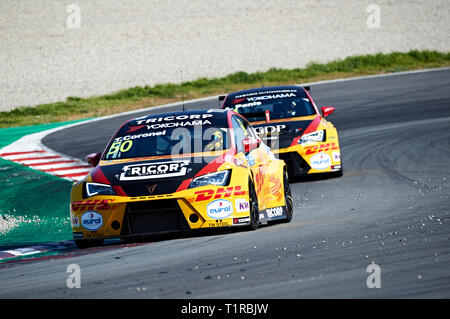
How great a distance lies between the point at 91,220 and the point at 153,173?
66 cm

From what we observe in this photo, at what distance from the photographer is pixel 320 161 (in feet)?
39.5

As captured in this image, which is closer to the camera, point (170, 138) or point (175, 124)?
point (170, 138)

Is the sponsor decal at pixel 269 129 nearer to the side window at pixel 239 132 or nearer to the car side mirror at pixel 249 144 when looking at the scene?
the side window at pixel 239 132

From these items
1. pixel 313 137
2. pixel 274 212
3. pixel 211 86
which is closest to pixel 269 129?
pixel 313 137

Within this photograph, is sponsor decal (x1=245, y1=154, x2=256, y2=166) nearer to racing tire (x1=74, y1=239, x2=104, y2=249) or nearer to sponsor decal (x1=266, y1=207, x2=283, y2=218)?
sponsor decal (x1=266, y1=207, x2=283, y2=218)

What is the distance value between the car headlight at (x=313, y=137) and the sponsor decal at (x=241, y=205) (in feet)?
15.5

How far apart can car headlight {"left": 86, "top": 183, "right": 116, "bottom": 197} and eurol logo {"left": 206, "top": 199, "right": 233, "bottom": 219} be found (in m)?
0.83

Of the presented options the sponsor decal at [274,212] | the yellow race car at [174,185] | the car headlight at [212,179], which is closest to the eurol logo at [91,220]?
the yellow race car at [174,185]

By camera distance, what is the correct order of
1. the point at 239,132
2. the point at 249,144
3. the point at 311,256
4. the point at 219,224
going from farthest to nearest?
the point at 239,132
the point at 249,144
the point at 219,224
the point at 311,256

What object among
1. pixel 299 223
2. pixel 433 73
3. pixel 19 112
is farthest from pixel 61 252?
pixel 433 73

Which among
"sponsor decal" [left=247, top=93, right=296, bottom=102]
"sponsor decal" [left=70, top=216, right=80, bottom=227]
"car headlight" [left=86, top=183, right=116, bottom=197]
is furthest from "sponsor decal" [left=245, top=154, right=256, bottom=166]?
"sponsor decal" [left=247, top=93, right=296, bottom=102]

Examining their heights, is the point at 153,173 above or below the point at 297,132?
above

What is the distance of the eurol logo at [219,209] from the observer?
7226mm

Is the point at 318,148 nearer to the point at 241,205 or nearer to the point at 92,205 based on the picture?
the point at 241,205
